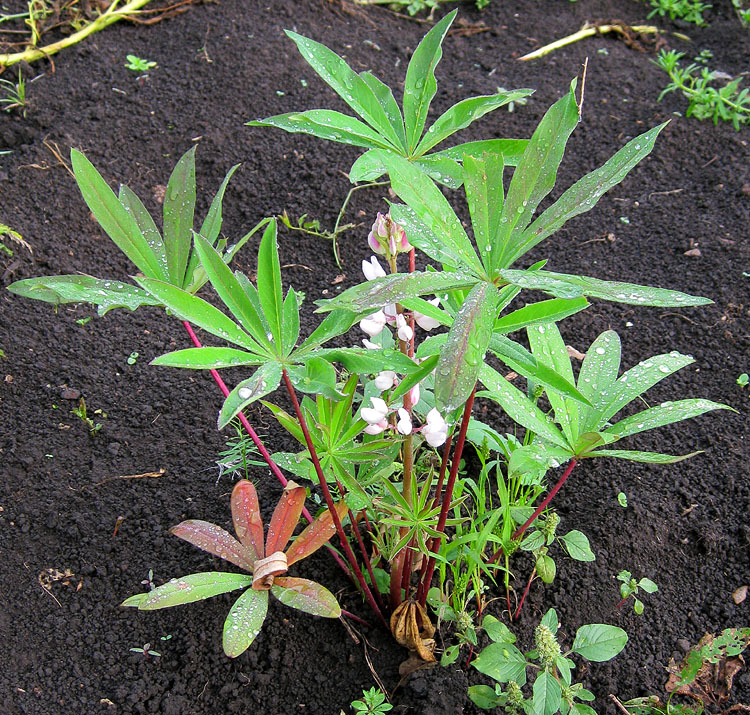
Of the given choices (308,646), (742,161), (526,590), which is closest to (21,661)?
(308,646)

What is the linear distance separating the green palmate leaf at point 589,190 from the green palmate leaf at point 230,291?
0.38 meters

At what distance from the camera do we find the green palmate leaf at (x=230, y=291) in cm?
99

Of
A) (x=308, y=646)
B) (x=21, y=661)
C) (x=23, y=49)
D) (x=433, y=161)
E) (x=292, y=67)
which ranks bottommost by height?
(x=21, y=661)

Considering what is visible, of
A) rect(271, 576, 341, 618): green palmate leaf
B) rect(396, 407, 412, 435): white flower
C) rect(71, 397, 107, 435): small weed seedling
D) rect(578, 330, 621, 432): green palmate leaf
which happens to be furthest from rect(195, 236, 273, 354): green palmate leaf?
rect(71, 397, 107, 435): small weed seedling

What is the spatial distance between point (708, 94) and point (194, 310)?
2.49 m

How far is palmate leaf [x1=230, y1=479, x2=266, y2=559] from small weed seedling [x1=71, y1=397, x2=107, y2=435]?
0.63 metres

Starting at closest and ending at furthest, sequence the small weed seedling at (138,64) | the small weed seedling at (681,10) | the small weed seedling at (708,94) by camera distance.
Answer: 1. the small weed seedling at (708,94)
2. the small weed seedling at (138,64)
3. the small weed seedling at (681,10)

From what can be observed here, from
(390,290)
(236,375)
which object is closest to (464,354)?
(390,290)

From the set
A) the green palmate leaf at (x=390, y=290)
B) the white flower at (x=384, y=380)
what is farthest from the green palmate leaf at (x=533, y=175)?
the white flower at (x=384, y=380)

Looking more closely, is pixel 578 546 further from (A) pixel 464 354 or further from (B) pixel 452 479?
(A) pixel 464 354

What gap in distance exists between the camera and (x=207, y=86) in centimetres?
274

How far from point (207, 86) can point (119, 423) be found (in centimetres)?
154

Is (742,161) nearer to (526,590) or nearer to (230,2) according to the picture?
(526,590)

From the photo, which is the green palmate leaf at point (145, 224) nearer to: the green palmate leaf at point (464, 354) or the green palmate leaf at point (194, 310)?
the green palmate leaf at point (194, 310)
